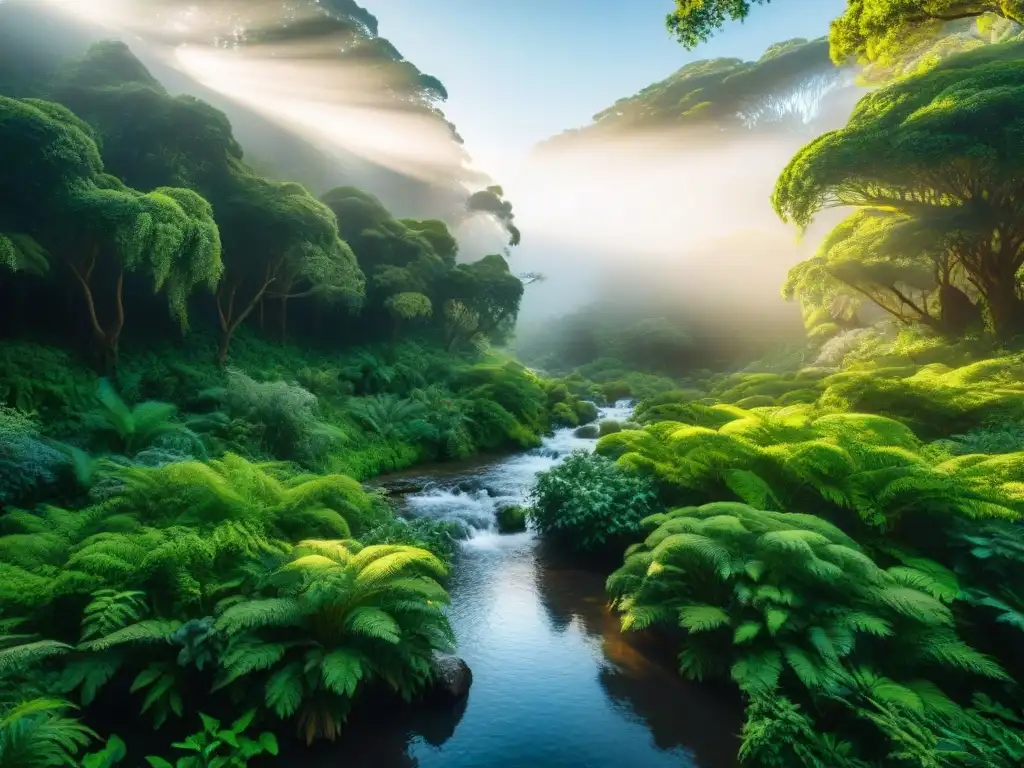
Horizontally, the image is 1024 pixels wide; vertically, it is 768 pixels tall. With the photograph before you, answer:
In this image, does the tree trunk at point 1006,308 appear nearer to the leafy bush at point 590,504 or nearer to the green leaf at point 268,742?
the leafy bush at point 590,504

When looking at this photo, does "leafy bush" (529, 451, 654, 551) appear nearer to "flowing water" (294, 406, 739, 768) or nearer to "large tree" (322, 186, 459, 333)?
"flowing water" (294, 406, 739, 768)

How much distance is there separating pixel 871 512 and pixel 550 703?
155 inches

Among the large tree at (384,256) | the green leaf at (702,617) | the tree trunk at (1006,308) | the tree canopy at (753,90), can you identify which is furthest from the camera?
the tree canopy at (753,90)

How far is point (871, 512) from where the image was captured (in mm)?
6129

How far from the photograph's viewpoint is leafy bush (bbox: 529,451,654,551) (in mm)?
8227

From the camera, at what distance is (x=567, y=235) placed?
77688mm

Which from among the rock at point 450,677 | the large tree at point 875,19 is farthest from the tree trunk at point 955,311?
the rock at point 450,677

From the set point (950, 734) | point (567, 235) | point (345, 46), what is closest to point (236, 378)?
point (950, 734)

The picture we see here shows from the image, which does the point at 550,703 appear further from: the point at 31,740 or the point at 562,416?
the point at 562,416

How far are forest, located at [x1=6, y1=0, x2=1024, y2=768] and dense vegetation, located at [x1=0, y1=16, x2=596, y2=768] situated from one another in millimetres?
42

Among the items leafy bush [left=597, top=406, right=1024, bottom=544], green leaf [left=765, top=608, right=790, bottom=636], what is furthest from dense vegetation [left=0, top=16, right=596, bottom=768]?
leafy bush [left=597, top=406, right=1024, bottom=544]

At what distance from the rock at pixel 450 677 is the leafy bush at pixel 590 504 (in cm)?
340

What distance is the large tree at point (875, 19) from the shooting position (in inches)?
447

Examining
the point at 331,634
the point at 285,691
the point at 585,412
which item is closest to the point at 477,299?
the point at 585,412
